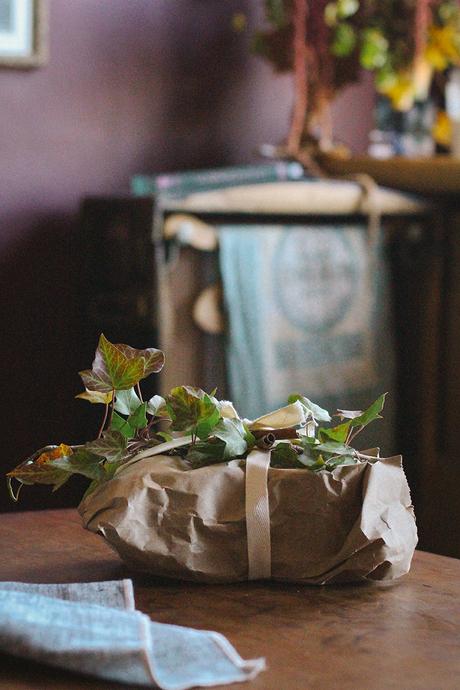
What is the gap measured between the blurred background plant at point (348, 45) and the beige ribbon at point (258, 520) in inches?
87.4

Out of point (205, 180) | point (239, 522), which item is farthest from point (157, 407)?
point (205, 180)

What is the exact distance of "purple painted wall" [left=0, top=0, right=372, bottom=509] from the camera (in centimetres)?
288

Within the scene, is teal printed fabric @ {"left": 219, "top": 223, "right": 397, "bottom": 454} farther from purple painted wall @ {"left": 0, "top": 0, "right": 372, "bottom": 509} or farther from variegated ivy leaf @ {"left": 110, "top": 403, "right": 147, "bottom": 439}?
variegated ivy leaf @ {"left": 110, "top": 403, "right": 147, "bottom": 439}

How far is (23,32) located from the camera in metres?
2.83

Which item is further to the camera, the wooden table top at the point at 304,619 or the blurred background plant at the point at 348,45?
the blurred background plant at the point at 348,45

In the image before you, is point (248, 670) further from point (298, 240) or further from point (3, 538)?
point (298, 240)

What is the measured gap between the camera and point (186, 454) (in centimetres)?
112

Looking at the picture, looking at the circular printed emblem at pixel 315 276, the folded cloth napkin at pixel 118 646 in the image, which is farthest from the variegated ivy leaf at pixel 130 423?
the circular printed emblem at pixel 315 276

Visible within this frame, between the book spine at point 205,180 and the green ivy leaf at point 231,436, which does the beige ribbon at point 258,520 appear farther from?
the book spine at point 205,180

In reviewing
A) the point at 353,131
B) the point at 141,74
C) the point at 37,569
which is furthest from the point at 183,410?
the point at 353,131

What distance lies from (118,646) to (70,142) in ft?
7.54

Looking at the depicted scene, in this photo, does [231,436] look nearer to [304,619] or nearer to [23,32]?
[304,619]

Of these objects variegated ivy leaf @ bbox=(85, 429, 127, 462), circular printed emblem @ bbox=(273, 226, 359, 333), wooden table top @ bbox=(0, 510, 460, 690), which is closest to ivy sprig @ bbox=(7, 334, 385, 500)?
variegated ivy leaf @ bbox=(85, 429, 127, 462)

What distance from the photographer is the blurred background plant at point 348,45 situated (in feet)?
10.1
